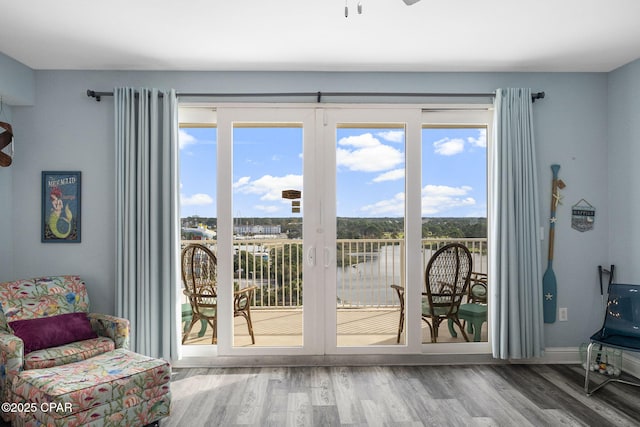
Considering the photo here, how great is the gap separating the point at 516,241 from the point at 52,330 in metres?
3.77

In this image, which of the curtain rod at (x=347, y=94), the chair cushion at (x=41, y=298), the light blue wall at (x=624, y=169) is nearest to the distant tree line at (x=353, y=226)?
the curtain rod at (x=347, y=94)

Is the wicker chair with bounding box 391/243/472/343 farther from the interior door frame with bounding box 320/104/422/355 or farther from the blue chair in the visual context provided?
the blue chair

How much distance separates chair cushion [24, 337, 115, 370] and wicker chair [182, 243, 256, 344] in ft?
3.27

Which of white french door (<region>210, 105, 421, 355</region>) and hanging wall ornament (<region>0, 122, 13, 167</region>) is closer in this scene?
hanging wall ornament (<region>0, 122, 13, 167</region>)

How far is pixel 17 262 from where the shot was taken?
3625 millimetres

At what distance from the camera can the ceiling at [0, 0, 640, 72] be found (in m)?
2.63

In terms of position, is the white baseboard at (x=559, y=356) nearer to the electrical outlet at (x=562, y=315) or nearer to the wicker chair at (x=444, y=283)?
the electrical outlet at (x=562, y=315)

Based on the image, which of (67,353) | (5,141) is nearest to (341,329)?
(67,353)

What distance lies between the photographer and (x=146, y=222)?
11.6 ft

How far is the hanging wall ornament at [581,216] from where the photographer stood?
379 centimetres

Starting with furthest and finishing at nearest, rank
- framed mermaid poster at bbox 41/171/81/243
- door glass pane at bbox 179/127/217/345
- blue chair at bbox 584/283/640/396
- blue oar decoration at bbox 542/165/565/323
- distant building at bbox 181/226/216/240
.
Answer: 1. distant building at bbox 181/226/216/240
2. door glass pane at bbox 179/127/217/345
3. blue oar decoration at bbox 542/165/565/323
4. framed mermaid poster at bbox 41/171/81/243
5. blue chair at bbox 584/283/640/396

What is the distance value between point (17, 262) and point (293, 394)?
2693 mm

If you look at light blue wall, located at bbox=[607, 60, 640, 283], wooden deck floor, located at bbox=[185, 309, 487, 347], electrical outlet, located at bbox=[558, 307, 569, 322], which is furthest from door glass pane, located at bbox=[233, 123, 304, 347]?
light blue wall, located at bbox=[607, 60, 640, 283]

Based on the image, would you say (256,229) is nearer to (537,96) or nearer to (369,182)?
(369,182)
